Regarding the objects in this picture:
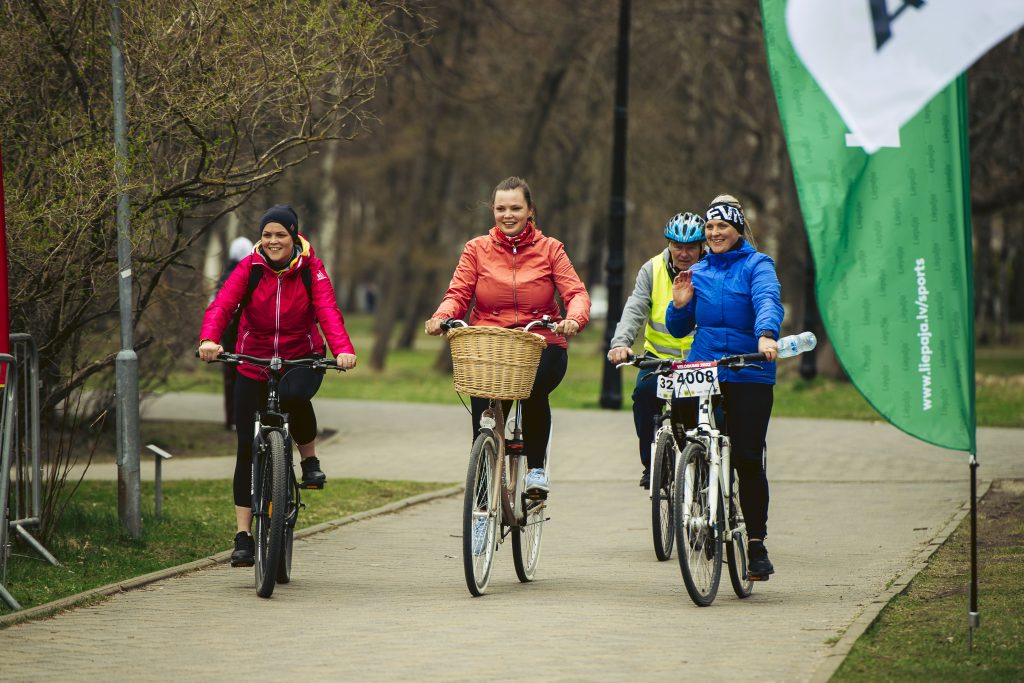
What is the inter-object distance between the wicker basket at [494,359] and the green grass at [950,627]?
6.44 ft

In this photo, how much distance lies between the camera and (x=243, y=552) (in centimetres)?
805

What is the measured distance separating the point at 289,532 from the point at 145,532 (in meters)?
1.74

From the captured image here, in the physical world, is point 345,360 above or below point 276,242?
below

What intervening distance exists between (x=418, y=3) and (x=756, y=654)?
5.77 meters

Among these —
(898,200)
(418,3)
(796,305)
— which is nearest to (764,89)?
(796,305)

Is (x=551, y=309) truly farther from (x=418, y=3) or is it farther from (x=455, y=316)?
(x=418, y=3)

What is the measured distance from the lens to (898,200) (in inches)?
233

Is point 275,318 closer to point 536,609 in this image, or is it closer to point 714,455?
point 536,609

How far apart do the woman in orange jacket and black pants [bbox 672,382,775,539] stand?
0.94 m

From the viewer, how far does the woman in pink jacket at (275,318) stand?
8.05 meters

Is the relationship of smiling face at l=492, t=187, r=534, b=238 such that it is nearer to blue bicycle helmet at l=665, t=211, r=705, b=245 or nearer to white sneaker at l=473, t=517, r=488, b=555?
blue bicycle helmet at l=665, t=211, r=705, b=245

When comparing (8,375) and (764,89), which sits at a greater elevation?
(764,89)

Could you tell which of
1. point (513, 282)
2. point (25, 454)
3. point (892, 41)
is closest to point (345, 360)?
point (513, 282)

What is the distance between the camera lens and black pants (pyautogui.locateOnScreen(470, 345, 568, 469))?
8078 millimetres
